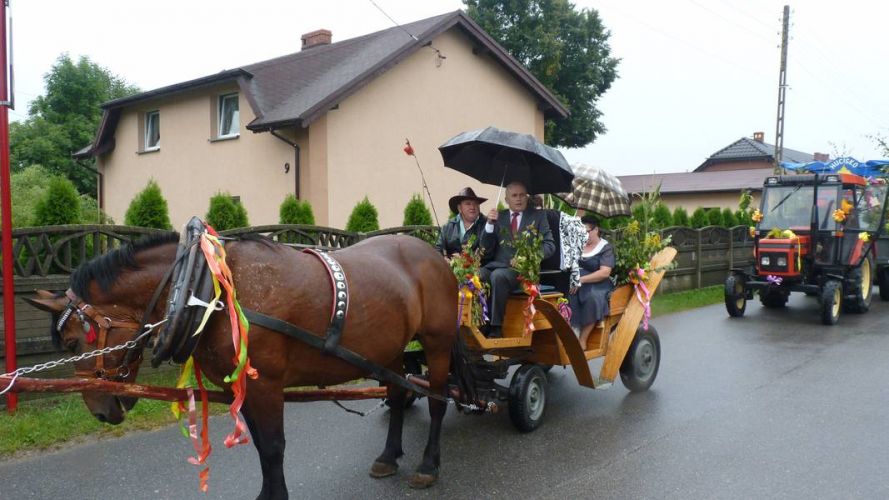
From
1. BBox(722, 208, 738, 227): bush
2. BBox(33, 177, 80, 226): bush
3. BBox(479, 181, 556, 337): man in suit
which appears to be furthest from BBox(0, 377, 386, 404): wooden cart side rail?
BBox(722, 208, 738, 227): bush

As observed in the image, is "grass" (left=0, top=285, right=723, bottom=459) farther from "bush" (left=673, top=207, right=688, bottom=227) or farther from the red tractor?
"bush" (left=673, top=207, right=688, bottom=227)

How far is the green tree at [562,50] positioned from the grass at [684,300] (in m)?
15.0

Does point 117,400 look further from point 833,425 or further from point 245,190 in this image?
point 245,190

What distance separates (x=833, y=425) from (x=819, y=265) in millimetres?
6950

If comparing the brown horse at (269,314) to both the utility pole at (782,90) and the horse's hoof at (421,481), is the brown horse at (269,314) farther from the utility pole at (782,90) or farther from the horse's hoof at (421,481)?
the utility pole at (782,90)

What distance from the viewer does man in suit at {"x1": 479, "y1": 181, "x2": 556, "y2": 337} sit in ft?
16.9

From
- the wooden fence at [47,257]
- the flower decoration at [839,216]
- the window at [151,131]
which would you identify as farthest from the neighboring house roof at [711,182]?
the wooden fence at [47,257]

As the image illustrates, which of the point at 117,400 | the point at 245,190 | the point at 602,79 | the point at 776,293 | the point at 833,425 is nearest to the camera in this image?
the point at 117,400

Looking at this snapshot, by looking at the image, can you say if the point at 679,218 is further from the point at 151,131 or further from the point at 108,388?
the point at 108,388

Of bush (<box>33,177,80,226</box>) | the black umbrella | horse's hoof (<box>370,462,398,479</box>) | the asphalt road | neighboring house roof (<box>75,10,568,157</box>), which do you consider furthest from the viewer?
neighboring house roof (<box>75,10,568,157</box>)

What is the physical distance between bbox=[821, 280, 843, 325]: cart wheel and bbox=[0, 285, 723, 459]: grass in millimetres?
8974

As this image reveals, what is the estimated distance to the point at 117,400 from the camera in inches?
127

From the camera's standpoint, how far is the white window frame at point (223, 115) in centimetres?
1652

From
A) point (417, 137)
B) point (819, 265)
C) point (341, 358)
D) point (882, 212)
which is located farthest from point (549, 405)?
point (417, 137)
